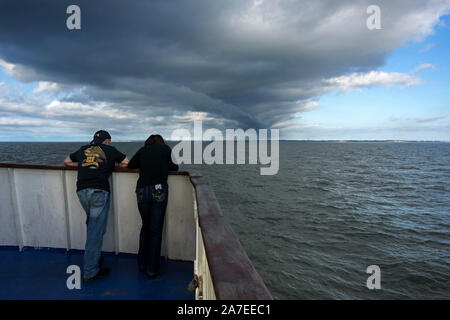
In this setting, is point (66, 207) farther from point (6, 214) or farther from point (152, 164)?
point (152, 164)

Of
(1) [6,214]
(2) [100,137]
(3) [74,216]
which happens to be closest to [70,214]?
(3) [74,216]

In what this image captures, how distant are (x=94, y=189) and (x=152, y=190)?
0.72m

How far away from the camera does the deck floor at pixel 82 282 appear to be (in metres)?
3.04

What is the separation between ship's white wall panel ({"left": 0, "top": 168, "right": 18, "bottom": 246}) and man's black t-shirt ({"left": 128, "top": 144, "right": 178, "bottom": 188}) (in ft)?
7.43

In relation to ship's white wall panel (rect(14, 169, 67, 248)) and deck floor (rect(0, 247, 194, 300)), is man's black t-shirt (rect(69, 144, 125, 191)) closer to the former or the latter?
ship's white wall panel (rect(14, 169, 67, 248))

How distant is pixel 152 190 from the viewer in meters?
3.33

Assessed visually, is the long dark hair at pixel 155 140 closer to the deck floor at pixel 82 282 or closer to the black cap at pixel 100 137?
the black cap at pixel 100 137

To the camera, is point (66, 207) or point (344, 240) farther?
point (344, 240)

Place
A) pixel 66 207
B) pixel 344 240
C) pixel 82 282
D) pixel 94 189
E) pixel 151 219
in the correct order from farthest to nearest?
pixel 344 240
pixel 66 207
pixel 151 219
pixel 82 282
pixel 94 189

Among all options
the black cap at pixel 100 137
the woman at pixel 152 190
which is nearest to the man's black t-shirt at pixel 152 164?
the woman at pixel 152 190

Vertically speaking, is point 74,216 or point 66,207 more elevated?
point 66,207

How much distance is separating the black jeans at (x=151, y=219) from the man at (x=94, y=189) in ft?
1.56

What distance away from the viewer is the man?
10.4 ft
